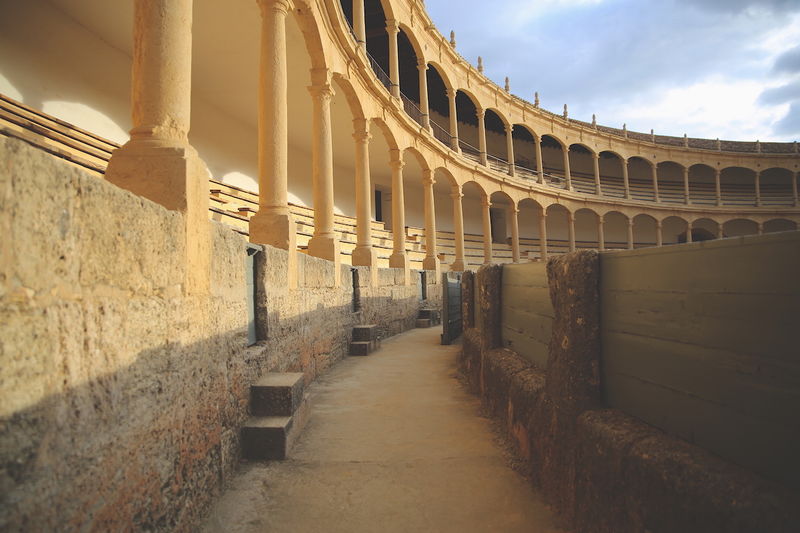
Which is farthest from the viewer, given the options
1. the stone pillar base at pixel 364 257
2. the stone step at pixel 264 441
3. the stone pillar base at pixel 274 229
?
the stone pillar base at pixel 364 257

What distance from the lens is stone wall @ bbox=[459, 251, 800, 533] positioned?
4.30ft

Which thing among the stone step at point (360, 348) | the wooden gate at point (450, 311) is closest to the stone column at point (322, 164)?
the stone step at point (360, 348)

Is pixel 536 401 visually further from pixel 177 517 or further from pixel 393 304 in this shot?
pixel 393 304

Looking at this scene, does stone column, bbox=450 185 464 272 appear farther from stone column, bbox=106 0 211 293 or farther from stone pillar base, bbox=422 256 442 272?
stone column, bbox=106 0 211 293

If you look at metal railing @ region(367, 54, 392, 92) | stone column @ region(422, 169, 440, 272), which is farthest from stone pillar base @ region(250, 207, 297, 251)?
stone column @ region(422, 169, 440, 272)

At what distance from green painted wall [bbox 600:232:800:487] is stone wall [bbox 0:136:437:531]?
2.00 metres

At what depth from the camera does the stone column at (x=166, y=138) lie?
244 cm

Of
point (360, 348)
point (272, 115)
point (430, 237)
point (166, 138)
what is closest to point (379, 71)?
point (430, 237)

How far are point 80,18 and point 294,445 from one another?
8952mm

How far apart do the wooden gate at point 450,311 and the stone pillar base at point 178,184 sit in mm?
6672

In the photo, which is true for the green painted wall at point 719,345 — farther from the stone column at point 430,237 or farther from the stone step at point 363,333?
the stone column at point 430,237

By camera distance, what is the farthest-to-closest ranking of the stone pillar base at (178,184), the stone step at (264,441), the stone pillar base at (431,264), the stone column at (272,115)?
the stone pillar base at (431,264) < the stone column at (272,115) < the stone step at (264,441) < the stone pillar base at (178,184)

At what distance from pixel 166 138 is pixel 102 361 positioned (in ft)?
5.60

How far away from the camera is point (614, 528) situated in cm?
175
